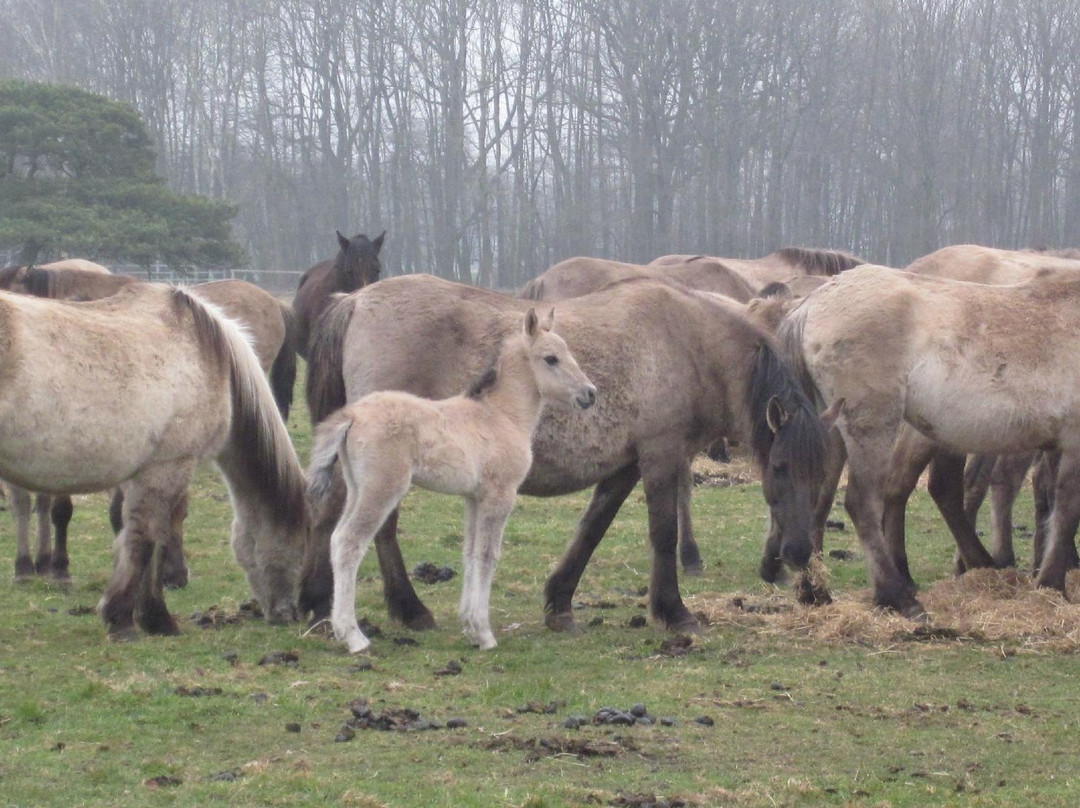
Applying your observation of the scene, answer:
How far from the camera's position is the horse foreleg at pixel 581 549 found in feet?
24.7

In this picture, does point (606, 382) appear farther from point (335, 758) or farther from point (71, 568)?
point (71, 568)

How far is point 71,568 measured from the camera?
30.0 ft

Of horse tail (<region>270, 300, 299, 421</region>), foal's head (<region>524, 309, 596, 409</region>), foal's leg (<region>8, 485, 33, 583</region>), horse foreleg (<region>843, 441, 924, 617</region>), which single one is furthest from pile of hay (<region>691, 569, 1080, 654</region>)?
horse tail (<region>270, 300, 299, 421</region>)

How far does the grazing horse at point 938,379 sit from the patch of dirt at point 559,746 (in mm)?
3180

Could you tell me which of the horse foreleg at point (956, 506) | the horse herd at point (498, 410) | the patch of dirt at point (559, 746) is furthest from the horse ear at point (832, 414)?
the patch of dirt at point (559, 746)

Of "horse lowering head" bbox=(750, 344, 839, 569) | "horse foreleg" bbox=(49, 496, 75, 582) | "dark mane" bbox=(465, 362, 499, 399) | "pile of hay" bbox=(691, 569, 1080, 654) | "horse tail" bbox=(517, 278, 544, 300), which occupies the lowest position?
"pile of hay" bbox=(691, 569, 1080, 654)

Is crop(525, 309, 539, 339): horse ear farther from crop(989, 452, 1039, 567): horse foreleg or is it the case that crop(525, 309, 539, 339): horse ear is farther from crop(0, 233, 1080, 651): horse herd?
crop(989, 452, 1039, 567): horse foreleg

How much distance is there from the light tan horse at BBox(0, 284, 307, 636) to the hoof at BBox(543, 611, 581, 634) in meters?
1.50

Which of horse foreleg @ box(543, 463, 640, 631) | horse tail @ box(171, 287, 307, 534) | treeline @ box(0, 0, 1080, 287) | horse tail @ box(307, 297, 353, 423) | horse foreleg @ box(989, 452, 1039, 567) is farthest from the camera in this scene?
treeline @ box(0, 0, 1080, 287)

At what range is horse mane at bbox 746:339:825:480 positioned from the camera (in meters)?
7.36

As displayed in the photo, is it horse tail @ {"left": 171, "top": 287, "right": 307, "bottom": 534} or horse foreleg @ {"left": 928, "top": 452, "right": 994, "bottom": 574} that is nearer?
horse tail @ {"left": 171, "top": 287, "right": 307, "bottom": 534}

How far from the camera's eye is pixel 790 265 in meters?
16.4

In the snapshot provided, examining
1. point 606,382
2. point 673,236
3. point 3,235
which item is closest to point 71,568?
point 606,382

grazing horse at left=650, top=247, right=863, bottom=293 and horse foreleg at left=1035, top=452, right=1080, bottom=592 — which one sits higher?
grazing horse at left=650, top=247, right=863, bottom=293
